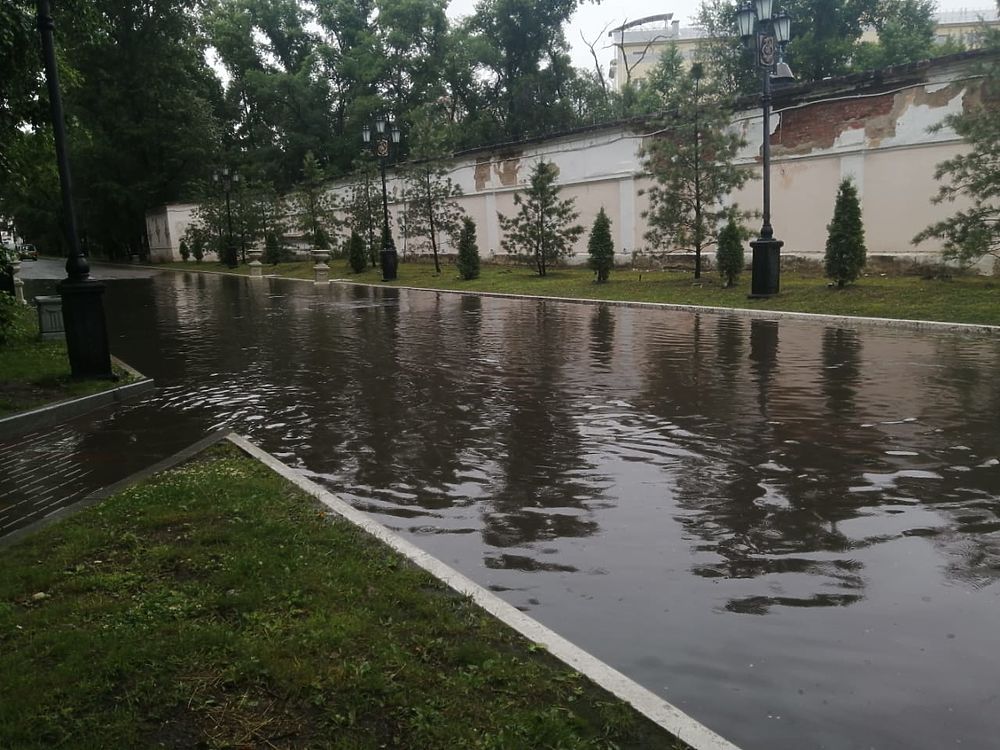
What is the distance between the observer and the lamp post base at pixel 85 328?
966 centimetres

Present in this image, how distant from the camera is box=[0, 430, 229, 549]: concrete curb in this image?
16.3 ft

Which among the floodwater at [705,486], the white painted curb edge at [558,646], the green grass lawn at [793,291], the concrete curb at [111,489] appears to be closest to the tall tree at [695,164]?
the green grass lawn at [793,291]

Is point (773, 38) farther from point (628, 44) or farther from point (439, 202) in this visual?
point (628, 44)

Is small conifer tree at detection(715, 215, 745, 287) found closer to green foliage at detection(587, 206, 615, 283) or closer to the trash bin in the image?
green foliage at detection(587, 206, 615, 283)

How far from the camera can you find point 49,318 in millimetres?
14039

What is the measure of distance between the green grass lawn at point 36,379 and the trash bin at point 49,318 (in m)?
0.82

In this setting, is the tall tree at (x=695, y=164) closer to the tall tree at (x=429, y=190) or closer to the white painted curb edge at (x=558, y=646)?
the tall tree at (x=429, y=190)

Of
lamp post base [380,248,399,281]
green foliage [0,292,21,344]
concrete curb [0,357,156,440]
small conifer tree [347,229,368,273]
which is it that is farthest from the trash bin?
small conifer tree [347,229,368,273]

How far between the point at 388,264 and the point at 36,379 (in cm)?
2066

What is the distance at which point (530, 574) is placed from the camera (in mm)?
4402

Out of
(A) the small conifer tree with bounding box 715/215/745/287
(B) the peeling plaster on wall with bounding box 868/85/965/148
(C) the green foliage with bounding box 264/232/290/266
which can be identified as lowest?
(A) the small conifer tree with bounding box 715/215/745/287

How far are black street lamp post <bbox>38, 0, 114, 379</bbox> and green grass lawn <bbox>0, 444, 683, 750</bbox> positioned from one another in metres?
5.72

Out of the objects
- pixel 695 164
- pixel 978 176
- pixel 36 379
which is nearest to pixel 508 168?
pixel 695 164

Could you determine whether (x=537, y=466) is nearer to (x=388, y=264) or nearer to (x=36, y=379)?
(x=36, y=379)
